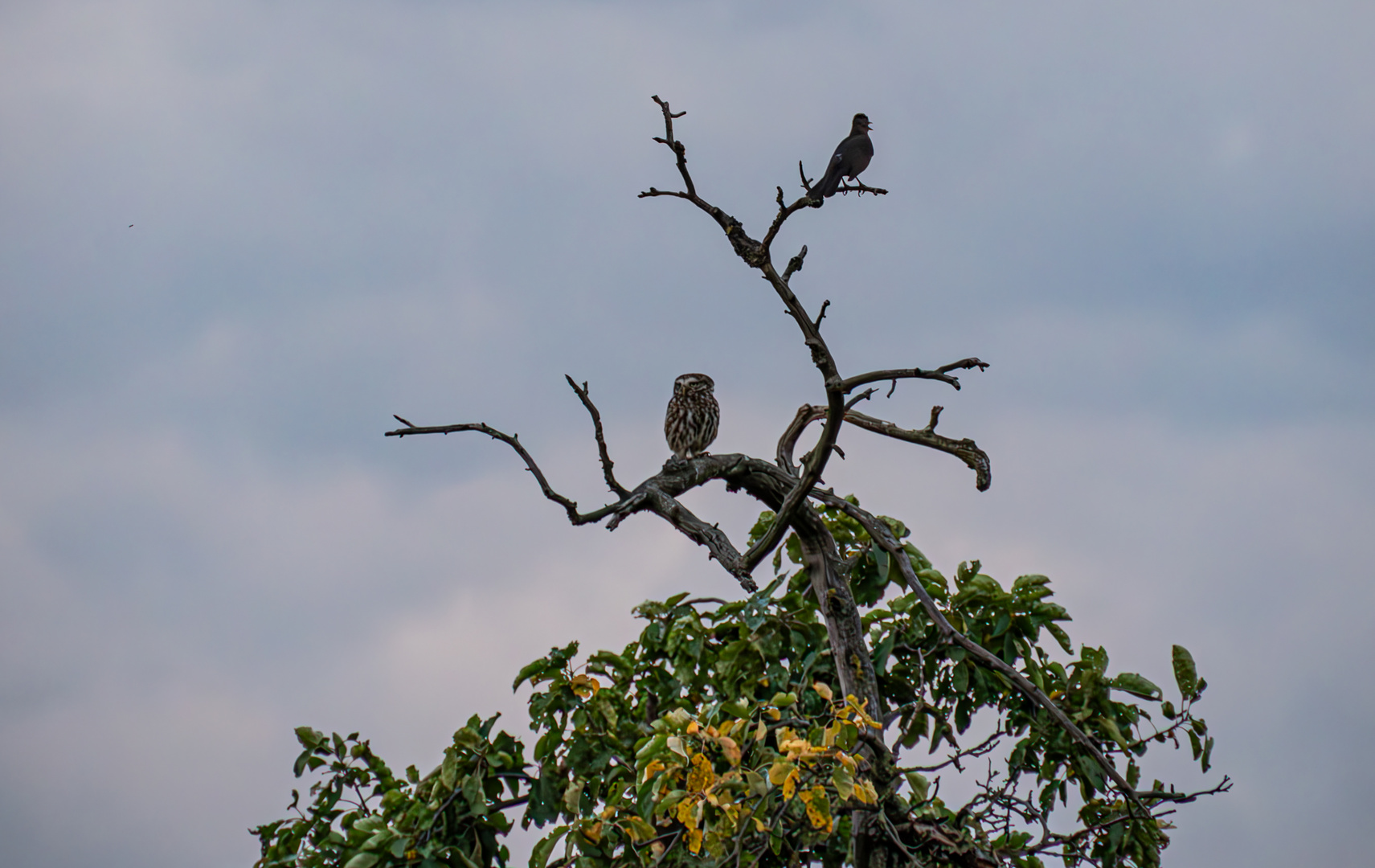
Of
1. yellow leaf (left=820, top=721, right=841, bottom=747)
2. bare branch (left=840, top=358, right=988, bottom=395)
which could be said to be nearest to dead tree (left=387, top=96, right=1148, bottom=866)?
bare branch (left=840, top=358, right=988, bottom=395)

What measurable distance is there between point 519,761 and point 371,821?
805mm

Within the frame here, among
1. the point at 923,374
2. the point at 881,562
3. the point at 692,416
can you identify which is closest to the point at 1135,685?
the point at 881,562

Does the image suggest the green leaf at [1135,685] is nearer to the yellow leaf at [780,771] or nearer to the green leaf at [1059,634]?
the green leaf at [1059,634]

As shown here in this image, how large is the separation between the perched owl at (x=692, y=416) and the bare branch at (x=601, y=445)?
2.73 m

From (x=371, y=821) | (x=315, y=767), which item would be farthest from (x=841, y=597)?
(x=315, y=767)

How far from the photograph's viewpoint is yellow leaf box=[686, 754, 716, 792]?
3.81 metres

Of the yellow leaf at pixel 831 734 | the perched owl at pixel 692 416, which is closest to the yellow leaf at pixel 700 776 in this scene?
the yellow leaf at pixel 831 734

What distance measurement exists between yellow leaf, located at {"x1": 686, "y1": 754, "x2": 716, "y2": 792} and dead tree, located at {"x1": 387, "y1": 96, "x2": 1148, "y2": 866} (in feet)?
4.92

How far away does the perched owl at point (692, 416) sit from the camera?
8.00 m

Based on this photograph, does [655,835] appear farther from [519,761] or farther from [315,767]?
[315,767]

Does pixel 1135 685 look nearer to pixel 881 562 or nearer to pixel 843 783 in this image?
pixel 881 562

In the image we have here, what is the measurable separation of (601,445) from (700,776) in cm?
176

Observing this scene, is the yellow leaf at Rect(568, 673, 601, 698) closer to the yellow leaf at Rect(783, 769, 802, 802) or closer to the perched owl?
the yellow leaf at Rect(783, 769, 802, 802)

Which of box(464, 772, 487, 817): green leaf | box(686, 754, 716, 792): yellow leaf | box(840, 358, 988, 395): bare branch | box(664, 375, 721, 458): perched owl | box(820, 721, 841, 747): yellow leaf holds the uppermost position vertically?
box(664, 375, 721, 458): perched owl
